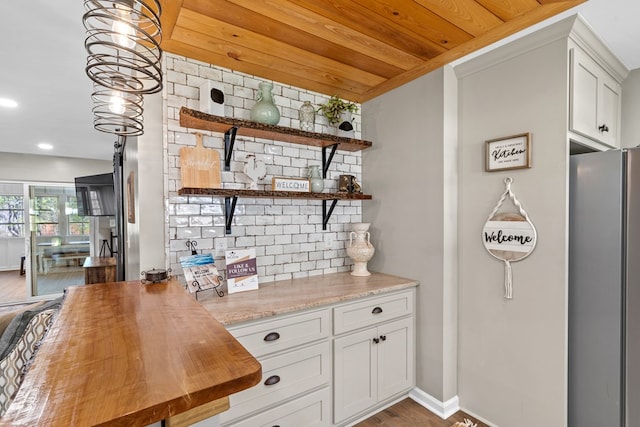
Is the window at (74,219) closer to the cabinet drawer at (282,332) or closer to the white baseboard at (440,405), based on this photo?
the cabinet drawer at (282,332)

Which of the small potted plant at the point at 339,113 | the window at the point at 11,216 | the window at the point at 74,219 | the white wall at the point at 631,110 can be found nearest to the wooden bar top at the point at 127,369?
the small potted plant at the point at 339,113

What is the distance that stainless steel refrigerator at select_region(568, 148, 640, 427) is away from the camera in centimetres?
159

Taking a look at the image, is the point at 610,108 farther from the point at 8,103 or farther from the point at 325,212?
the point at 8,103

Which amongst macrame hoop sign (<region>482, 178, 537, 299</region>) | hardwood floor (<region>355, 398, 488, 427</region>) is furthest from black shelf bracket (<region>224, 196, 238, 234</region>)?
macrame hoop sign (<region>482, 178, 537, 299</region>)

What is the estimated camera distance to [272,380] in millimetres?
1667

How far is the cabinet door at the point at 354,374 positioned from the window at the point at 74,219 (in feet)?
19.9

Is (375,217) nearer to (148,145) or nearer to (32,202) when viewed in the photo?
(148,145)

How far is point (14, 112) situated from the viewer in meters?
3.35

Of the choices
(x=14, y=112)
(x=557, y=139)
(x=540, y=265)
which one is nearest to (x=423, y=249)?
(x=540, y=265)

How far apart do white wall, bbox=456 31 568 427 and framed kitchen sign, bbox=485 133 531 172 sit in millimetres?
40

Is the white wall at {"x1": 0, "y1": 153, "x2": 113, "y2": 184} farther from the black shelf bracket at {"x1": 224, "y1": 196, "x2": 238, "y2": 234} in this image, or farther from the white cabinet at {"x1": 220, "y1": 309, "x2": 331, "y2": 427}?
the white cabinet at {"x1": 220, "y1": 309, "x2": 331, "y2": 427}

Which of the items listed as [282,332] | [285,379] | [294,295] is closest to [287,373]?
[285,379]

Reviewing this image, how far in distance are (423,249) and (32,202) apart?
659 cm

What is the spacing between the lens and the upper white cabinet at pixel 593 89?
171cm
